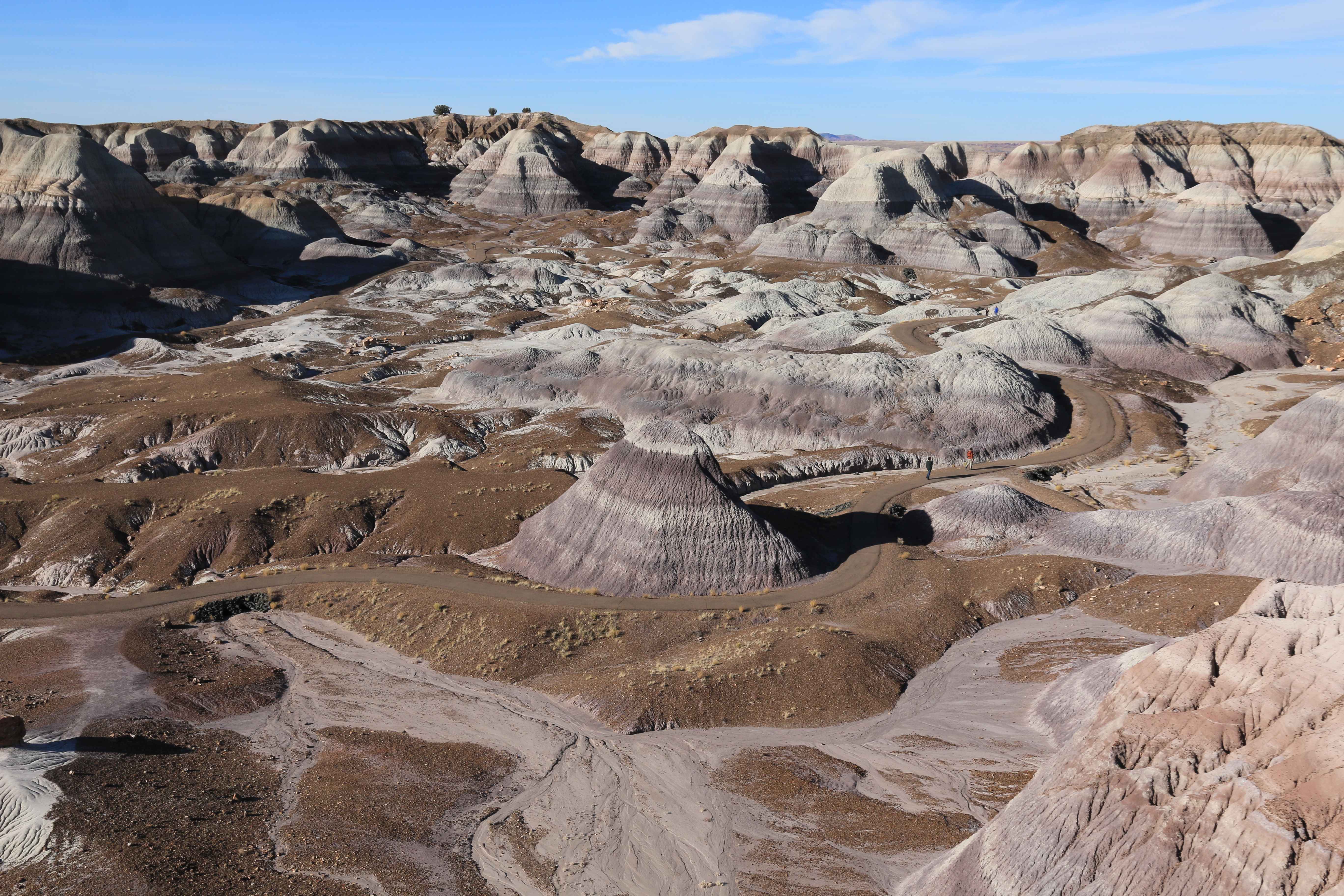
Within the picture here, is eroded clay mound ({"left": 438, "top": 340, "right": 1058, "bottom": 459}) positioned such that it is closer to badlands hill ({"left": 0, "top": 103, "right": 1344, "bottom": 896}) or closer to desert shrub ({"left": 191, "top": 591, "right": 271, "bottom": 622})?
badlands hill ({"left": 0, "top": 103, "right": 1344, "bottom": 896})

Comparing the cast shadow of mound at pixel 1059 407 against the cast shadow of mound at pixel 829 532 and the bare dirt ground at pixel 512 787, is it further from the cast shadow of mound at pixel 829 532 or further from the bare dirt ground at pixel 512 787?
the bare dirt ground at pixel 512 787

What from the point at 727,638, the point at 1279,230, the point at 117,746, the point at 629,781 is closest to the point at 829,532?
the point at 727,638

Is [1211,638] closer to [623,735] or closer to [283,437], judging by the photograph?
[623,735]

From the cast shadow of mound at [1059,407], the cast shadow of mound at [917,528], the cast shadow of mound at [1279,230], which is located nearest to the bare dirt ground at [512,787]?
the cast shadow of mound at [917,528]

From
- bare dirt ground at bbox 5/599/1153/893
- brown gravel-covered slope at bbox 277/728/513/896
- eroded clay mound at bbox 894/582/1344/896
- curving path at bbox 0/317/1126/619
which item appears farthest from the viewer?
curving path at bbox 0/317/1126/619

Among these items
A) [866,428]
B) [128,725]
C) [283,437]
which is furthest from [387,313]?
[128,725]

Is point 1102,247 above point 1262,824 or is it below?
above

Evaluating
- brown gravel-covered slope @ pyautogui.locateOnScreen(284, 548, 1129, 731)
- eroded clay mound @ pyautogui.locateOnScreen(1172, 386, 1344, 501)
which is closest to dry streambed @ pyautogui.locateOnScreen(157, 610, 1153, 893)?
brown gravel-covered slope @ pyautogui.locateOnScreen(284, 548, 1129, 731)
